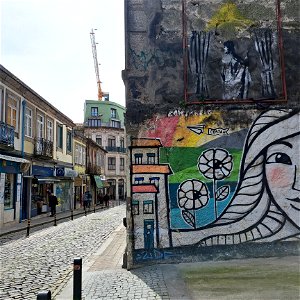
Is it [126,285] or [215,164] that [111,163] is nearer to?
[215,164]

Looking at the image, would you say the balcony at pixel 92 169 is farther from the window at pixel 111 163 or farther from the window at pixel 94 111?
the window at pixel 94 111

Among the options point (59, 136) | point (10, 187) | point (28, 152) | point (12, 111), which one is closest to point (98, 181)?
point (59, 136)

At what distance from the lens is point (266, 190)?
8195 mm

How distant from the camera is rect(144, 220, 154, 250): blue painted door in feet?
26.3

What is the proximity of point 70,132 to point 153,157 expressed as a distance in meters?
25.5

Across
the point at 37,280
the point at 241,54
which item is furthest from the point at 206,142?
the point at 37,280

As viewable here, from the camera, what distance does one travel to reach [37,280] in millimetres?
7598

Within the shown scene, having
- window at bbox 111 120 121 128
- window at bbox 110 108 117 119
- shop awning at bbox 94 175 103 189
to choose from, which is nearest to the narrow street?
shop awning at bbox 94 175 103 189

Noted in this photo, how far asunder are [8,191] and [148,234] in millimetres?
13837

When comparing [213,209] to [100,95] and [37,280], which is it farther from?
[100,95]

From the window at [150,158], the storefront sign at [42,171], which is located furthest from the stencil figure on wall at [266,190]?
the storefront sign at [42,171]

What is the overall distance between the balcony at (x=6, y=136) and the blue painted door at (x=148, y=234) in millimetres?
11794

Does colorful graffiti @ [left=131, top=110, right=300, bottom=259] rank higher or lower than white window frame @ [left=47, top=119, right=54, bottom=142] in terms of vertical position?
lower

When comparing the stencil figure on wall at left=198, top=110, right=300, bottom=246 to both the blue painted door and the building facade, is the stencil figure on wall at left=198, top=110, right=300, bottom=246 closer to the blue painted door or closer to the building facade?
the blue painted door
